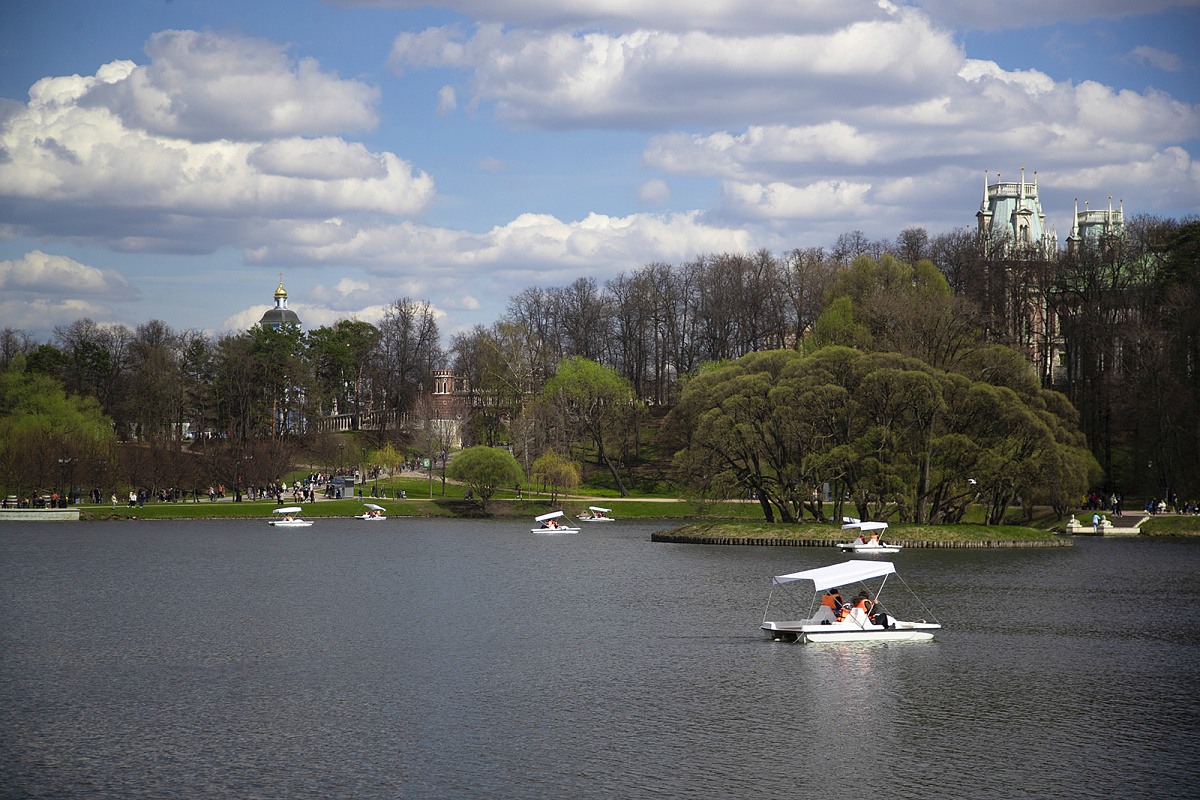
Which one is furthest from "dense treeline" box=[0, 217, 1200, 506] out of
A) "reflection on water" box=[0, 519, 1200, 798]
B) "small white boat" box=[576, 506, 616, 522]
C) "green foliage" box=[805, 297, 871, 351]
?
"reflection on water" box=[0, 519, 1200, 798]

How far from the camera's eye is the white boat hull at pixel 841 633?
35.6 m

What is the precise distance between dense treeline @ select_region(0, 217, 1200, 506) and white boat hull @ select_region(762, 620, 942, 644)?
3570 cm

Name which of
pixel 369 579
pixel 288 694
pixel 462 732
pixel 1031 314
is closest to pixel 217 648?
pixel 288 694

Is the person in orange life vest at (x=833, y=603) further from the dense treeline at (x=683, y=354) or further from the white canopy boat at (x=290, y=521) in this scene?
the white canopy boat at (x=290, y=521)

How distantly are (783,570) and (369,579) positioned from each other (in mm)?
21473

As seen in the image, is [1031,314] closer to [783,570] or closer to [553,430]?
[553,430]

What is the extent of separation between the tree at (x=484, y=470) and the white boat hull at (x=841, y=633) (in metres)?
60.9

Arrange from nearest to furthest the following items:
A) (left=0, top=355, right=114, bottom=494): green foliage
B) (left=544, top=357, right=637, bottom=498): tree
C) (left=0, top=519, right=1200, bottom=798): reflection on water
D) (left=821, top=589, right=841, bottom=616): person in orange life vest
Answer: (left=0, top=519, right=1200, bottom=798): reflection on water, (left=821, top=589, right=841, bottom=616): person in orange life vest, (left=0, top=355, right=114, bottom=494): green foliage, (left=544, top=357, right=637, bottom=498): tree

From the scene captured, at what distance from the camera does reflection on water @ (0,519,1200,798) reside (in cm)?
2145

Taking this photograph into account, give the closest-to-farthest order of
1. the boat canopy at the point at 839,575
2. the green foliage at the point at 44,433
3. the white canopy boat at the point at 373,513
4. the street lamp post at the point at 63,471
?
the boat canopy at the point at 839,575 → the street lamp post at the point at 63,471 → the green foliage at the point at 44,433 → the white canopy boat at the point at 373,513

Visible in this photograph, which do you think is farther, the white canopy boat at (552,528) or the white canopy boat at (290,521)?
the white canopy boat at (290,521)

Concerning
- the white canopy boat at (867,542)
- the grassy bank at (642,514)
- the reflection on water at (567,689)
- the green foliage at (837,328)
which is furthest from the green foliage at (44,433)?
the white canopy boat at (867,542)

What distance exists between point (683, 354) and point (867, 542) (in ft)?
213

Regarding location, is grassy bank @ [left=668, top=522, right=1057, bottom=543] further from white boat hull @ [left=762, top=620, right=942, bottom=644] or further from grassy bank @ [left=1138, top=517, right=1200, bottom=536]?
white boat hull @ [left=762, top=620, right=942, bottom=644]
